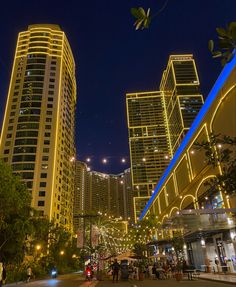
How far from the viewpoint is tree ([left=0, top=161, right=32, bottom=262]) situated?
62.8 ft

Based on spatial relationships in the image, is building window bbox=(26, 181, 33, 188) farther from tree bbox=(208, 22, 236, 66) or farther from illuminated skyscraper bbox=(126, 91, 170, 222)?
tree bbox=(208, 22, 236, 66)

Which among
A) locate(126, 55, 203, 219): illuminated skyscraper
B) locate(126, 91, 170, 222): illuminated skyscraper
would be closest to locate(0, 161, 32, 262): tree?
locate(126, 91, 170, 222): illuminated skyscraper

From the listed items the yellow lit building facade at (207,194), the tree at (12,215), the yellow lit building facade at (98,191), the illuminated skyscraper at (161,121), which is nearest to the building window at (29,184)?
the yellow lit building facade at (98,191)

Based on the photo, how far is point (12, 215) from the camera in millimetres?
21656

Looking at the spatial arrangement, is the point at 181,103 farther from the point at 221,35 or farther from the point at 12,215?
the point at 221,35

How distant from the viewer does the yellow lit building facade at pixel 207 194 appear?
65.9 ft

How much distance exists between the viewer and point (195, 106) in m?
75.1

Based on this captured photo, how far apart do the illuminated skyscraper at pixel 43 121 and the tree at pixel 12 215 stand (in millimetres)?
41532

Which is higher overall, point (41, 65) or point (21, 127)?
point (41, 65)

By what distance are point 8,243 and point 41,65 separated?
229ft

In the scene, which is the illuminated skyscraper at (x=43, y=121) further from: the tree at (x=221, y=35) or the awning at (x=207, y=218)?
the tree at (x=221, y=35)

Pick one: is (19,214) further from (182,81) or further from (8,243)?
(182,81)

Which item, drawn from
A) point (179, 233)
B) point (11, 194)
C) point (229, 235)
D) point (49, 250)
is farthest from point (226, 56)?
point (49, 250)

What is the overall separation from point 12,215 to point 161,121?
48409 millimetres
